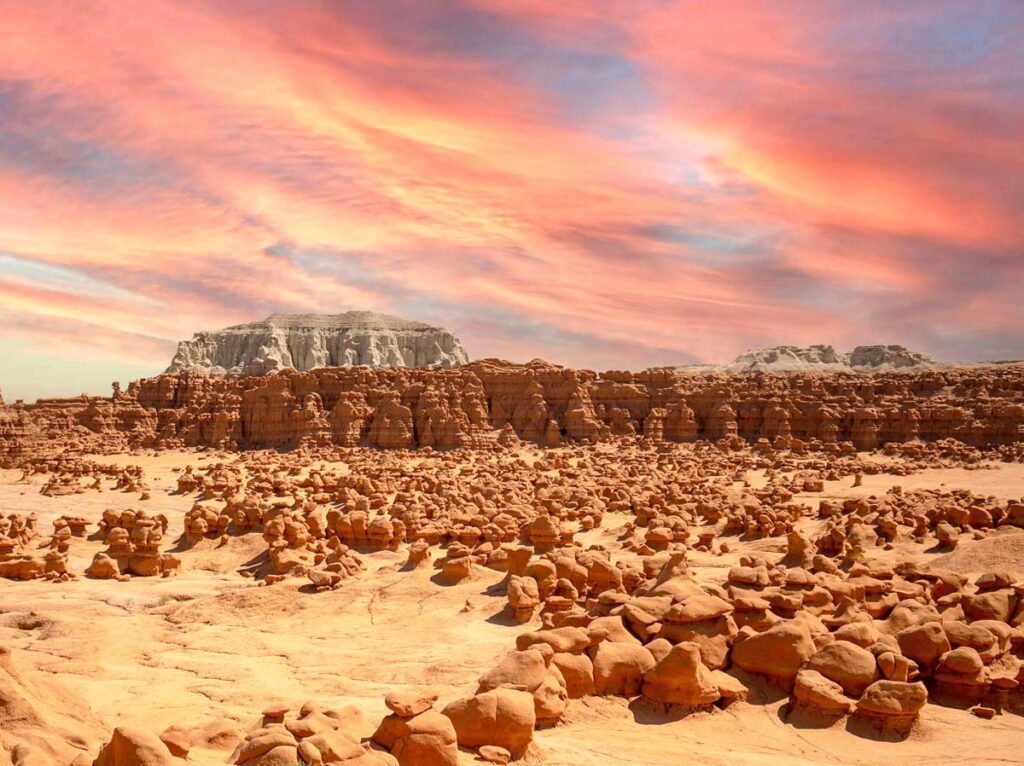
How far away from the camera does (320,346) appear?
334 ft

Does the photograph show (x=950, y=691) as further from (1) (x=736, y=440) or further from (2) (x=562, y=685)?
(1) (x=736, y=440)

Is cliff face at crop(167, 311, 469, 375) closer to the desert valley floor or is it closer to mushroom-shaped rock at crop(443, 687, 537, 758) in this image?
the desert valley floor

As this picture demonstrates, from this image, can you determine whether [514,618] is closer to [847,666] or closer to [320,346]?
[847,666]

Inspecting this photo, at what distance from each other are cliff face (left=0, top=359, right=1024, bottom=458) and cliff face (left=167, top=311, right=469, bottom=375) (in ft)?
132

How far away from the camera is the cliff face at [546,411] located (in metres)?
49.9

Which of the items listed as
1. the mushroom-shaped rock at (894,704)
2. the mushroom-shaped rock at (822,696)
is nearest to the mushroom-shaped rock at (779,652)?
the mushroom-shaped rock at (822,696)

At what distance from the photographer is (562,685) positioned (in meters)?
9.03

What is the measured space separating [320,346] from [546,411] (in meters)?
56.1

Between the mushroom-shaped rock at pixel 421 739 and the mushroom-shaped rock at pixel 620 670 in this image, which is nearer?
the mushroom-shaped rock at pixel 421 739

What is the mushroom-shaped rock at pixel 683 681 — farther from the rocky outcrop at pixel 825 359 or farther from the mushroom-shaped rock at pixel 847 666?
the rocky outcrop at pixel 825 359

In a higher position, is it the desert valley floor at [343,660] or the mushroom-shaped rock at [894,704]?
the mushroom-shaped rock at [894,704]

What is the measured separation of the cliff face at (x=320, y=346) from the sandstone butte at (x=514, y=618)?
61415 millimetres

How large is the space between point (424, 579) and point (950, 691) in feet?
31.7

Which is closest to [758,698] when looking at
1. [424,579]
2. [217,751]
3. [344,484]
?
[217,751]
